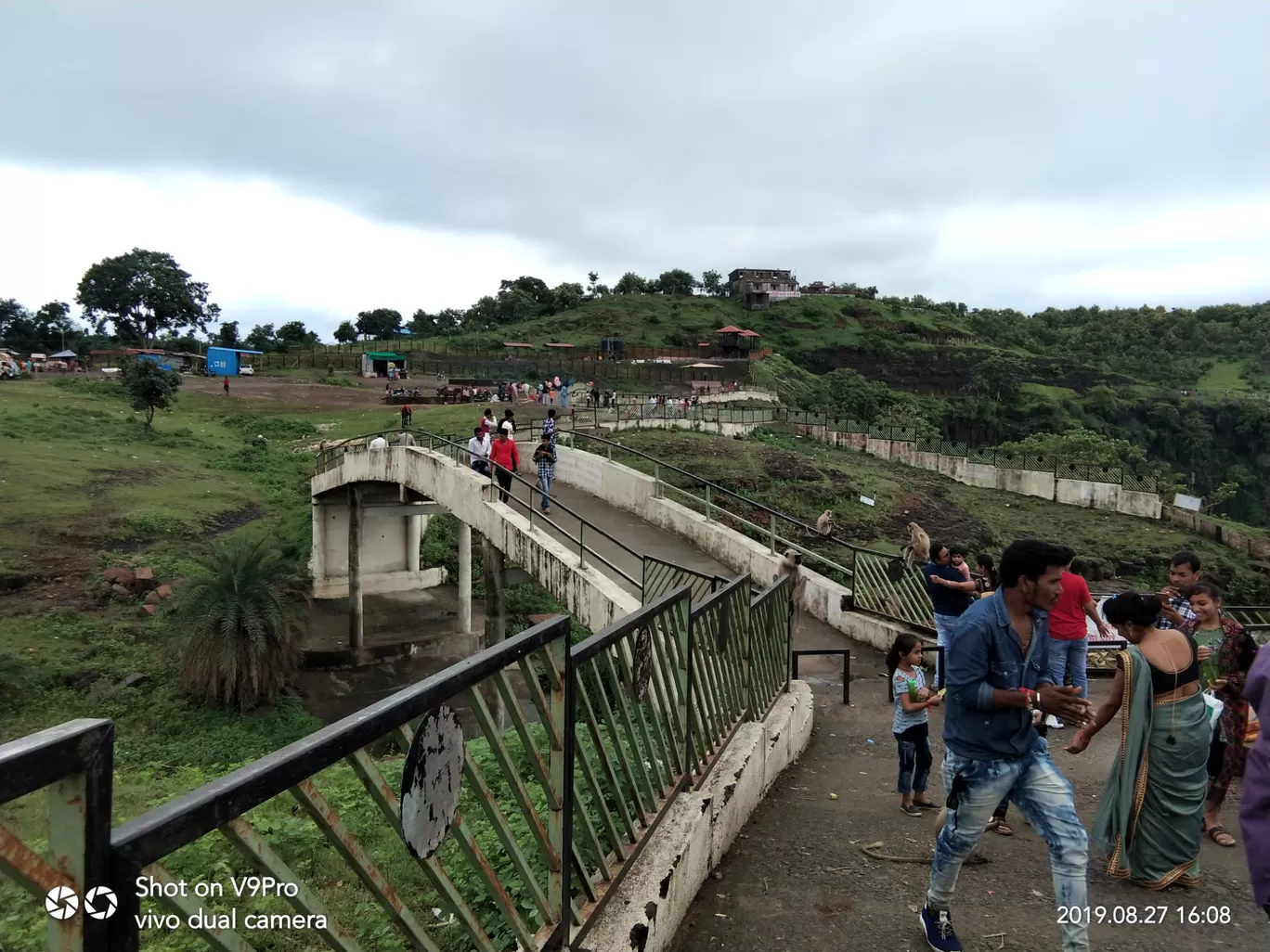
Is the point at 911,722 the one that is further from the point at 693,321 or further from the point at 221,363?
the point at 693,321

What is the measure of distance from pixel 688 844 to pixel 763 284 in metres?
118

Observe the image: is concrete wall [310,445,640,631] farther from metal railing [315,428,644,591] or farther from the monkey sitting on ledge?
the monkey sitting on ledge

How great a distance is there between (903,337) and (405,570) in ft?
270

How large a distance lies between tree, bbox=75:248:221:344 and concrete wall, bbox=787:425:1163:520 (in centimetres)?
7000

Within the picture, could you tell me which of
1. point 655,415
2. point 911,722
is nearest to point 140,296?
point 655,415

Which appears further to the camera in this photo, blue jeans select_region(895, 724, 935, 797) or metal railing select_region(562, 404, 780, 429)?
metal railing select_region(562, 404, 780, 429)

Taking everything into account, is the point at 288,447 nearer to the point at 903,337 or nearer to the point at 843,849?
the point at 843,849

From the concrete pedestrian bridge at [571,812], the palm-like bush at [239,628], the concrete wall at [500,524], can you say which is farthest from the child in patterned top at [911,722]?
the palm-like bush at [239,628]

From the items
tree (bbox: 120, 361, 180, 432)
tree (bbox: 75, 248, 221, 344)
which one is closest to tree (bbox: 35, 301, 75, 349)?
tree (bbox: 75, 248, 221, 344)

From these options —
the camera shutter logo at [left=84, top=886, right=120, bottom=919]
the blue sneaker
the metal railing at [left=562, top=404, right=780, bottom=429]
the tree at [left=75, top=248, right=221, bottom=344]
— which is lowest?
the blue sneaker

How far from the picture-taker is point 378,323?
93125 millimetres

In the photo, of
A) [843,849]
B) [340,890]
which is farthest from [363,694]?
[843,849]

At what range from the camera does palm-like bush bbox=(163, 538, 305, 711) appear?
1590 centimetres

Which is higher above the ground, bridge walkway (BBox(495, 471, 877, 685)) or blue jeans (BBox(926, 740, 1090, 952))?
blue jeans (BBox(926, 740, 1090, 952))
